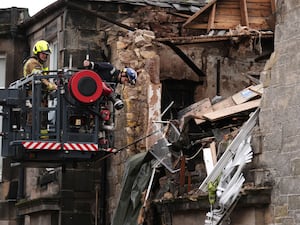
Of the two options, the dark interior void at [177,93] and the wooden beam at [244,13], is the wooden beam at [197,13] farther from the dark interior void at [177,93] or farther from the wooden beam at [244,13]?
the dark interior void at [177,93]

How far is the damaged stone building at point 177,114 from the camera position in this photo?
12961mm

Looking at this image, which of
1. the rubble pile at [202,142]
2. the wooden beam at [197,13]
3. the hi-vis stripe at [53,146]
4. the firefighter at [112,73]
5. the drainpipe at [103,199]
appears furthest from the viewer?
the drainpipe at [103,199]

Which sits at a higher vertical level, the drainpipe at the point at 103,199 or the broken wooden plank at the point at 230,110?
the broken wooden plank at the point at 230,110

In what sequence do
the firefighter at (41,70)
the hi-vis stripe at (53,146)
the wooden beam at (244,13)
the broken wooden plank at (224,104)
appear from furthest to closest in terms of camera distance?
the wooden beam at (244,13) < the firefighter at (41,70) < the hi-vis stripe at (53,146) < the broken wooden plank at (224,104)

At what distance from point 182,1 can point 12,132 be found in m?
5.30

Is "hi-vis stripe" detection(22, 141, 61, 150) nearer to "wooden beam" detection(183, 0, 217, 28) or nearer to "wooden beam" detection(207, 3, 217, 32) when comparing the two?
"wooden beam" detection(183, 0, 217, 28)

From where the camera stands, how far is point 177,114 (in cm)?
1873

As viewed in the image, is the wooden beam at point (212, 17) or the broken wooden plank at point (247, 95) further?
the wooden beam at point (212, 17)

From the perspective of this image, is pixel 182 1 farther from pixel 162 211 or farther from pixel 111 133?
pixel 162 211

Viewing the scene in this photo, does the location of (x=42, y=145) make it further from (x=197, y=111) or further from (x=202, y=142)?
(x=202, y=142)

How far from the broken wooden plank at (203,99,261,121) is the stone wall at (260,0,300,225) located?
3.54ft

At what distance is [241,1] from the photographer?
18453mm

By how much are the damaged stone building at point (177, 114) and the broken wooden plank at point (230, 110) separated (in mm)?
23

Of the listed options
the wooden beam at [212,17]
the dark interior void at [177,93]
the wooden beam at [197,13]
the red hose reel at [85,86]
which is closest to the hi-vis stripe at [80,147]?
the red hose reel at [85,86]
